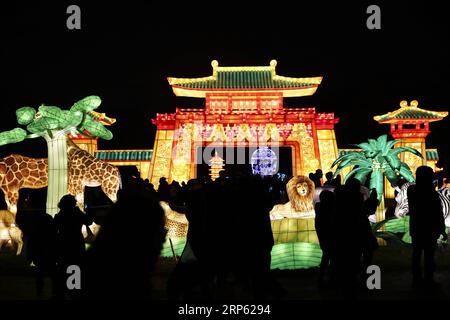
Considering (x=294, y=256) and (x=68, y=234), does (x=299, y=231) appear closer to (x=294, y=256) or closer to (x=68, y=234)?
(x=294, y=256)

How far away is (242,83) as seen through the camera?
1015 inches

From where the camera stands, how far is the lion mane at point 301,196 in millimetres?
8891

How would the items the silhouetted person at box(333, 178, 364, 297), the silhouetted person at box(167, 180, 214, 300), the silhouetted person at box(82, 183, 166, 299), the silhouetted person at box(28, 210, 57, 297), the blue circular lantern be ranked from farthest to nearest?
the blue circular lantern → the silhouetted person at box(28, 210, 57, 297) → the silhouetted person at box(333, 178, 364, 297) → the silhouetted person at box(167, 180, 214, 300) → the silhouetted person at box(82, 183, 166, 299)

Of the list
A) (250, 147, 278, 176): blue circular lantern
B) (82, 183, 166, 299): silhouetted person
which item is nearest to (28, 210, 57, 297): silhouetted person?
(82, 183, 166, 299): silhouetted person

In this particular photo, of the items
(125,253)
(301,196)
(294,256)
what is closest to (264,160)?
(301,196)

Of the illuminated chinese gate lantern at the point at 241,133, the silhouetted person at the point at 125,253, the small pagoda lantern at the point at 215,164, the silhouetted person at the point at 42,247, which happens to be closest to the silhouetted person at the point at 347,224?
the silhouetted person at the point at 42,247

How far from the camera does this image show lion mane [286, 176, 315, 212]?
29.2ft

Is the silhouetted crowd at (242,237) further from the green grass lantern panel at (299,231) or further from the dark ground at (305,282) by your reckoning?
the green grass lantern panel at (299,231)

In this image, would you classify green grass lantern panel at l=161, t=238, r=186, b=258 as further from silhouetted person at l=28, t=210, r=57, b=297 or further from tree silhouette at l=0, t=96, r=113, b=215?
silhouetted person at l=28, t=210, r=57, b=297

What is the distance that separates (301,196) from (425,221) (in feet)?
8.21

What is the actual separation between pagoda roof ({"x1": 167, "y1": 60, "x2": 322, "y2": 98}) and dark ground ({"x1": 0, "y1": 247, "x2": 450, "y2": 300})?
16.2 m
